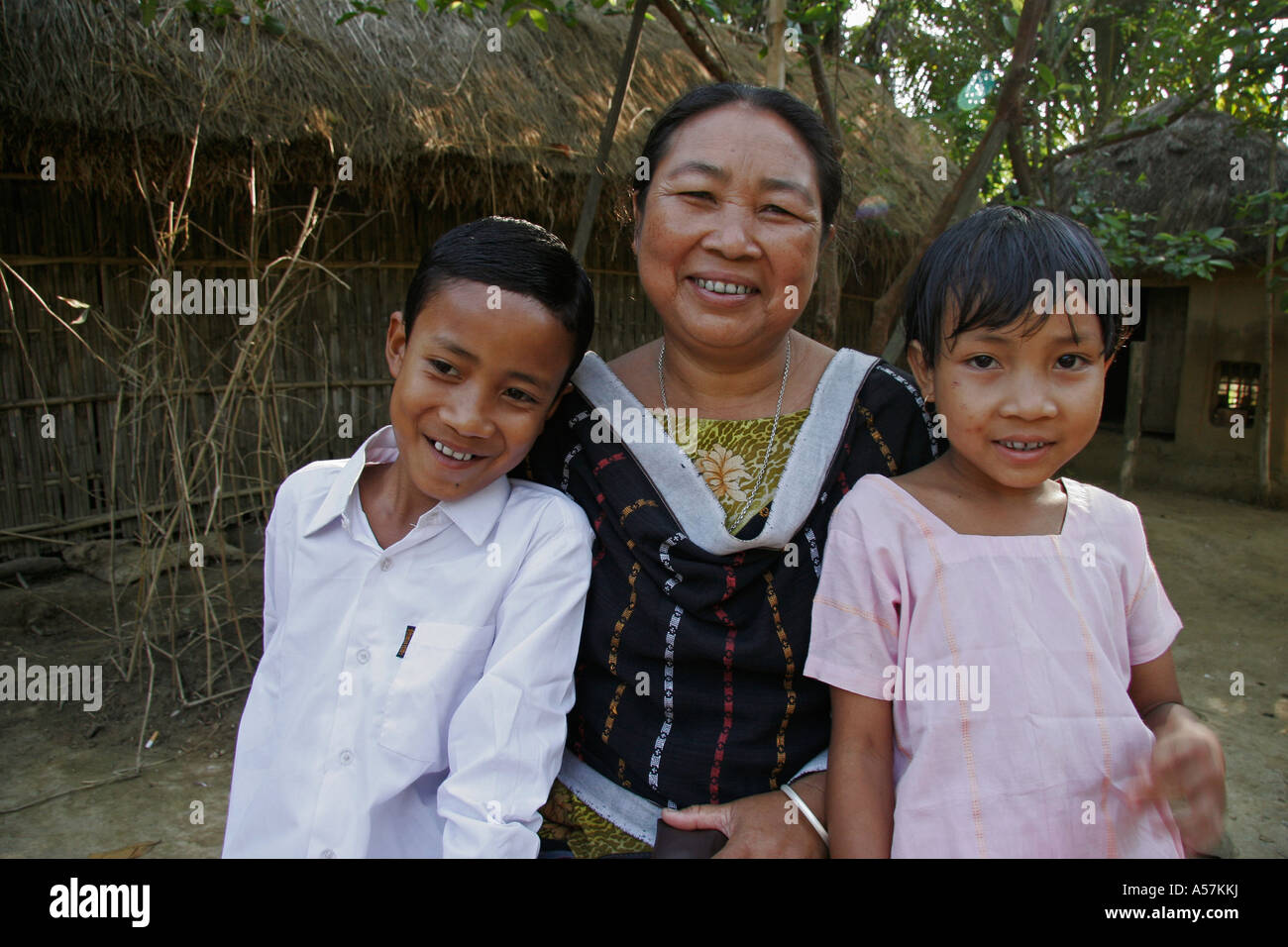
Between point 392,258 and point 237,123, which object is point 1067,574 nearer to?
point 237,123

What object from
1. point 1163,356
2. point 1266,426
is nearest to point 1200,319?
point 1163,356

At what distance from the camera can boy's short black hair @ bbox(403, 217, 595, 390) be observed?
156 centimetres

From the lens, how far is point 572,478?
68.0 inches

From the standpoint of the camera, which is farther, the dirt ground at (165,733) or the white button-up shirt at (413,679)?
the dirt ground at (165,733)

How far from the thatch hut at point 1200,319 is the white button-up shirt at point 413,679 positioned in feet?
28.0

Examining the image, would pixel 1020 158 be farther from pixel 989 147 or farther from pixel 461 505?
pixel 461 505

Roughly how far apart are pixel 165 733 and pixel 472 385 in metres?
3.16

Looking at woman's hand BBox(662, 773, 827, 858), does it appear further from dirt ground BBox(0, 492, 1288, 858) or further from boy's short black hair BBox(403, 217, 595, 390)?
dirt ground BBox(0, 492, 1288, 858)

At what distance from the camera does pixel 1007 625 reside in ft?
4.48

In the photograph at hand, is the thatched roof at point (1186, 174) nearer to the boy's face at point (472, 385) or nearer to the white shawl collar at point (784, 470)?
the white shawl collar at point (784, 470)

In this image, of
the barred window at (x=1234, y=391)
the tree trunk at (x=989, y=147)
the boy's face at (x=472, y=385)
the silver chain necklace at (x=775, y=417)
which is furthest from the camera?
the barred window at (x=1234, y=391)

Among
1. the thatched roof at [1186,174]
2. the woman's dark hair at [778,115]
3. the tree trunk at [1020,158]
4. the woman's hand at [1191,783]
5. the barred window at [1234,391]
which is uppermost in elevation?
the thatched roof at [1186,174]

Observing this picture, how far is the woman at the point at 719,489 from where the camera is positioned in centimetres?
151

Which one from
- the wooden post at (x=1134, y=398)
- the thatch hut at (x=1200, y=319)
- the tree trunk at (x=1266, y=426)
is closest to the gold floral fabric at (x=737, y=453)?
the wooden post at (x=1134, y=398)
